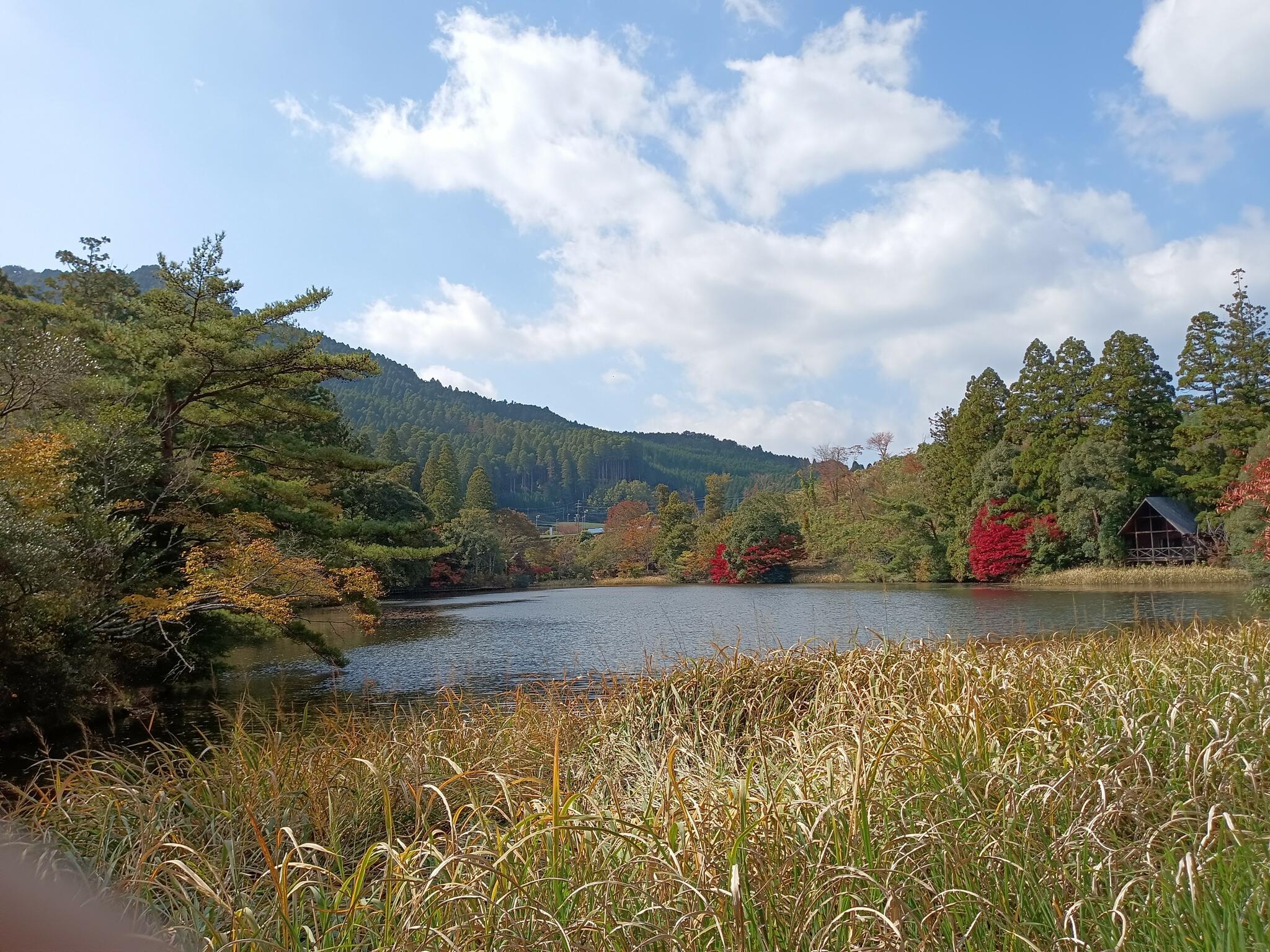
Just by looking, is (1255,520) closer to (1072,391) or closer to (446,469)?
(1072,391)

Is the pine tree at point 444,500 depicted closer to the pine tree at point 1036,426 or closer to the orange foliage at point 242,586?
the pine tree at point 1036,426

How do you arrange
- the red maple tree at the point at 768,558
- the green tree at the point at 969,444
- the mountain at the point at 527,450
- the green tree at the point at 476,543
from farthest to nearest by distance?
the mountain at the point at 527,450 < the red maple tree at the point at 768,558 < the green tree at the point at 476,543 < the green tree at the point at 969,444

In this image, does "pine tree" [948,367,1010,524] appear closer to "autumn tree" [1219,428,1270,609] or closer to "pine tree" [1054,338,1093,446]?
"pine tree" [1054,338,1093,446]

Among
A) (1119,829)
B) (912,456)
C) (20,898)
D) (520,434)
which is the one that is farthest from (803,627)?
(520,434)

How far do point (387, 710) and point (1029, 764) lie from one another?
26.6 feet

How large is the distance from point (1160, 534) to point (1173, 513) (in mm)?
1616

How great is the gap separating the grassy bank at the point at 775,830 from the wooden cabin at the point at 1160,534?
27.2 meters

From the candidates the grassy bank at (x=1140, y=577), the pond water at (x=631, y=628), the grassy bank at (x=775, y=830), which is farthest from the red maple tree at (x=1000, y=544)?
the grassy bank at (x=775, y=830)

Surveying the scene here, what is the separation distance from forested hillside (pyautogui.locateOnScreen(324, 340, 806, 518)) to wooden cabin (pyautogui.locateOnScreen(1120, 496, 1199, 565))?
73752 mm

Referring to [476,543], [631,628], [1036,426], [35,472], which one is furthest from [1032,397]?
[35,472]

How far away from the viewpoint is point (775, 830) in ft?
8.70

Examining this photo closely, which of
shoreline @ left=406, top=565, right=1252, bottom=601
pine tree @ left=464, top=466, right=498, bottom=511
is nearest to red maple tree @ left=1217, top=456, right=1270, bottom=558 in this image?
shoreline @ left=406, top=565, right=1252, bottom=601

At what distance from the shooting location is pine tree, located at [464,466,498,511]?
56997mm

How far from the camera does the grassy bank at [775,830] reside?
7.15 feet
